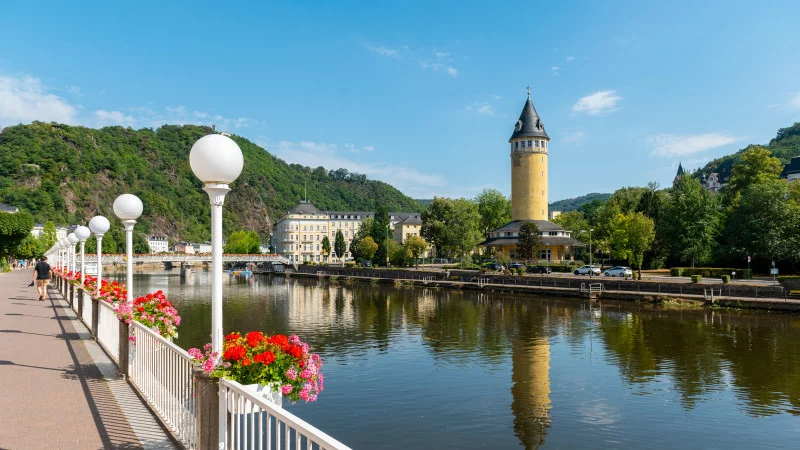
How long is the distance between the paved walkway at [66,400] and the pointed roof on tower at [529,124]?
2857 inches

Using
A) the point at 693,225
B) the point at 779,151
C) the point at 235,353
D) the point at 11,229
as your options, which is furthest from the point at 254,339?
the point at 779,151

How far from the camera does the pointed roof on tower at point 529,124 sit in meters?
80.2

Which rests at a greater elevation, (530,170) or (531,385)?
(530,170)

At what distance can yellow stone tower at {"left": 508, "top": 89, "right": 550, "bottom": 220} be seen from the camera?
80188 millimetres

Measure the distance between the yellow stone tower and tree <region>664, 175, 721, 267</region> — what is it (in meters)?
20.7

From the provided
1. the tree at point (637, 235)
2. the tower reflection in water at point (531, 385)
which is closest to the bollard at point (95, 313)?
the tower reflection in water at point (531, 385)

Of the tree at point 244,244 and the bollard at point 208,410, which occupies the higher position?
the tree at point 244,244

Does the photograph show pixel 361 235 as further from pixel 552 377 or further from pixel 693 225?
pixel 552 377

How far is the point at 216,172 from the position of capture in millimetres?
6281

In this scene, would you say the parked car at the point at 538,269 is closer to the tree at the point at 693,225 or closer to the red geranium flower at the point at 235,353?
the tree at the point at 693,225

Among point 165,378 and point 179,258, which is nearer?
point 165,378

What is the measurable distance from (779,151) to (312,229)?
120443 mm

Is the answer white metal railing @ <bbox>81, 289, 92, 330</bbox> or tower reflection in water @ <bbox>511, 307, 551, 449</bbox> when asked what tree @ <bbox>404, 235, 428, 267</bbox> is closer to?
tower reflection in water @ <bbox>511, 307, 551, 449</bbox>

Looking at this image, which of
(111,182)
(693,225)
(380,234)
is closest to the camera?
(693,225)
